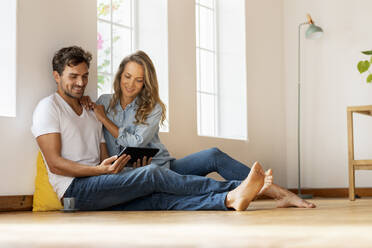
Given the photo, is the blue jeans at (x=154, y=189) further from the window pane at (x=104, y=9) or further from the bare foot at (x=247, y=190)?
the window pane at (x=104, y=9)

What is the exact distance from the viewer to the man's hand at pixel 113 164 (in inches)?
120

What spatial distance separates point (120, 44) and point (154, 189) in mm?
1752

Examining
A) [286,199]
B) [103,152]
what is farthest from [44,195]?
[286,199]

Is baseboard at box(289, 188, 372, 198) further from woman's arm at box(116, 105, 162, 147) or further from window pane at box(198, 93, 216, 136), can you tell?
woman's arm at box(116, 105, 162, 147)

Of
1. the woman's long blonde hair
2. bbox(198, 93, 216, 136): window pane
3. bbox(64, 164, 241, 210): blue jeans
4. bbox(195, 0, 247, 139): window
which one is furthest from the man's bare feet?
bbox(195, 0, 247, 139): window

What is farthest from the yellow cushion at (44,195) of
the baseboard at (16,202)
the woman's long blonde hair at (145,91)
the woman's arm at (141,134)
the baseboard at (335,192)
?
the baseboard at (335,192)

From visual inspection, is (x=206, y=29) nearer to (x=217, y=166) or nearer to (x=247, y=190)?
(x=217, y=166)

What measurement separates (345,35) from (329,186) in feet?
5.14

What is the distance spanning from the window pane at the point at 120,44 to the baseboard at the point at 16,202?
1.43 meters

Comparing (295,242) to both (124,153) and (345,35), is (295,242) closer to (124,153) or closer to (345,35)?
(124,153)

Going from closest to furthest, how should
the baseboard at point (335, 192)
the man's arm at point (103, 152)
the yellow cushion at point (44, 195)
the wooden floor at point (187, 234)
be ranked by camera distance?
the wooden floor at point (187, 234)
the yellow cushion at point (44, 195)
the man's arm at point (103, 152)
the baseboard at point (335, 192)

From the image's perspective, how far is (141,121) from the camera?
Answer: 347 centimetres

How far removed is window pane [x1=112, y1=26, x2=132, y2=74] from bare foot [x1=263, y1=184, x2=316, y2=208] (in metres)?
1.70

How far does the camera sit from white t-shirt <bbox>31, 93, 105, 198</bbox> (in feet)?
10.5
